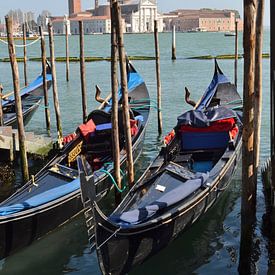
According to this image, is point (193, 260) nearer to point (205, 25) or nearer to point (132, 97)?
point (132, 97)

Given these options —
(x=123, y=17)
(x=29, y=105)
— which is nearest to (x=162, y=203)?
(x=29, y=105)

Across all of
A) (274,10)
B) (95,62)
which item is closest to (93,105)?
(274,10)

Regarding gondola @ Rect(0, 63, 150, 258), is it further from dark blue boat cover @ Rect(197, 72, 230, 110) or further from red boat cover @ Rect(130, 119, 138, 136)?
dark blue boat cover @ Rect(197, 72, 230, 110)

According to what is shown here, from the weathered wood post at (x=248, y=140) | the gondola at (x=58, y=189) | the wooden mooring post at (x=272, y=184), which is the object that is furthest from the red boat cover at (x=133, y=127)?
the weathered wood post at (x=248, y=140)

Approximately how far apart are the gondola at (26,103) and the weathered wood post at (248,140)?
600 cm

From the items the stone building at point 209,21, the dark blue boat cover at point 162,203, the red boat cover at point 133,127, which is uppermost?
the stone building at point 209,21

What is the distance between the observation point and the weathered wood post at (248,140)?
4.91m

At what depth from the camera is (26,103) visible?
12.0 m

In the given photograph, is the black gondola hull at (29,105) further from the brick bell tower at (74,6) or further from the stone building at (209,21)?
the brick bell tower at (74,6)

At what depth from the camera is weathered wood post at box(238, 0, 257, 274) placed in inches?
193

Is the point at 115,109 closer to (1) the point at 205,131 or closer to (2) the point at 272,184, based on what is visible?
(1) the point at 205,131

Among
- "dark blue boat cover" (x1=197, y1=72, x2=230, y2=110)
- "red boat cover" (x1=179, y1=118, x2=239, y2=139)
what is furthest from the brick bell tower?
"red boat cover" (x1=179, y1=118, x2=239, y2=139)

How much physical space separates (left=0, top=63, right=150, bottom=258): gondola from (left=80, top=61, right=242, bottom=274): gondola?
72 cm

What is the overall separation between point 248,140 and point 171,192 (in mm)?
1043
